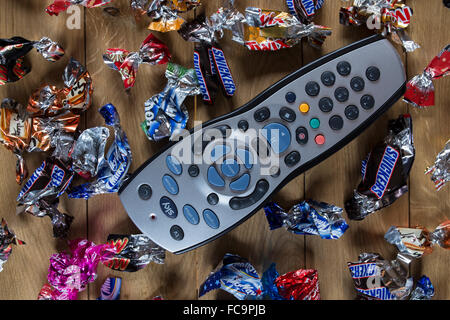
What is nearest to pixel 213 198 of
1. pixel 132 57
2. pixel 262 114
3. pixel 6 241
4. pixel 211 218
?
pixel 211 218

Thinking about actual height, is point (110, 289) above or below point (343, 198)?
below

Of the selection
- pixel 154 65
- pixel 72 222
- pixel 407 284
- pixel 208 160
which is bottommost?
pixel 407 284

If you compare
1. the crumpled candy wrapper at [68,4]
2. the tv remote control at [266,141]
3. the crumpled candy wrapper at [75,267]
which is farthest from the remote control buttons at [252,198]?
the crumpled candy wrapper at [68,4]

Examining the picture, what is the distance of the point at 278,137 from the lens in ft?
1.70

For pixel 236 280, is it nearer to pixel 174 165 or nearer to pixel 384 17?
pixel 174 165

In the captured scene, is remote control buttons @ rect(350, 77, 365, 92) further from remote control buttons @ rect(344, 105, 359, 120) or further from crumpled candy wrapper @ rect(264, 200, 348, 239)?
crumpled candy wrapper @ rect(264, 200, 348, 239)

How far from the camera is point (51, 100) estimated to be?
1.90ft

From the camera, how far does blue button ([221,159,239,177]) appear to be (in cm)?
52

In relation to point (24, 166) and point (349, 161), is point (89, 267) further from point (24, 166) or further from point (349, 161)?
point (349, 161)

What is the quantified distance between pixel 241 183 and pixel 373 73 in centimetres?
23

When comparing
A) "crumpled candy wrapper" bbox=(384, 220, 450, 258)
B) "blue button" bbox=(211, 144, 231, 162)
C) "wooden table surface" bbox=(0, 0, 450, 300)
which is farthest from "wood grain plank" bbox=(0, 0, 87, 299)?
"crumpled candy wrapper" bbox=(384, 220, 450, 258)

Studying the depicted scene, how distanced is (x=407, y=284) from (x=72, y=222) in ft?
1.75

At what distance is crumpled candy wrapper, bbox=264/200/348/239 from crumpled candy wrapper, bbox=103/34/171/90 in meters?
0.28

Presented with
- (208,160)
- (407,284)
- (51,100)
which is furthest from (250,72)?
(407,284)
